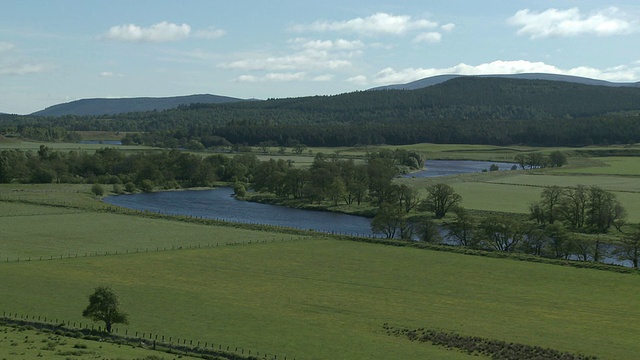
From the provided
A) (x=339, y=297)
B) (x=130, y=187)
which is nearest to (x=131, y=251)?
(x=339, y=297)

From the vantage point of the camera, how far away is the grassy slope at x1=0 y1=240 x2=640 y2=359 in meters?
38.9

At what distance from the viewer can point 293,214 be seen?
95375 mm

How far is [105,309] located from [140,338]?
8.99 ft

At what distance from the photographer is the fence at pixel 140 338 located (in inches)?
1404

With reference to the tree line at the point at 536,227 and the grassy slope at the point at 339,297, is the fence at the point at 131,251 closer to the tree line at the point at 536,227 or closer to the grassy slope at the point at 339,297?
the grassy slope at the point at 339,297

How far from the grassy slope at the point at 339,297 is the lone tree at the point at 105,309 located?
4.95 ft

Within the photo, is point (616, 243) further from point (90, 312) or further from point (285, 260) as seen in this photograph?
point (90, 312)

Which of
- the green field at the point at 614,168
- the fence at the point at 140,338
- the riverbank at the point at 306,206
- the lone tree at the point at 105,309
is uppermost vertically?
the green field at the point at 614,168

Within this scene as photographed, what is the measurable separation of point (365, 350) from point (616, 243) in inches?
1636

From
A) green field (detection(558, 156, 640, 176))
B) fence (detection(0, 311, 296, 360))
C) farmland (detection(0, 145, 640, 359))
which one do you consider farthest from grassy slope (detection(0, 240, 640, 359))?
green field (detection(558, 156, 640, 176))

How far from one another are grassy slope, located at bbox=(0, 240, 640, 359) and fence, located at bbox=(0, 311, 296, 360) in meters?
0.96

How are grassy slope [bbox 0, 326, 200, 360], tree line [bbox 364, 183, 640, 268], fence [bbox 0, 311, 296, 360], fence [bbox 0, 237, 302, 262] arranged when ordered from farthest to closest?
tree line [bbox 364, 183, 640, 268], fence [bbox 0, 237, 302, 262], fence [bbox 0, 311, 296, 360], grassy slope [bbox 0, 326, 200, 360]

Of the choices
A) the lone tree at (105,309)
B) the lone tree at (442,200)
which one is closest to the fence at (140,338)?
the lone tree at (105,309)

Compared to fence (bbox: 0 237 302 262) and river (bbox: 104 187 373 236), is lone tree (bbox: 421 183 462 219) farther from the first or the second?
fence (bbox: 0 237 302 262)
